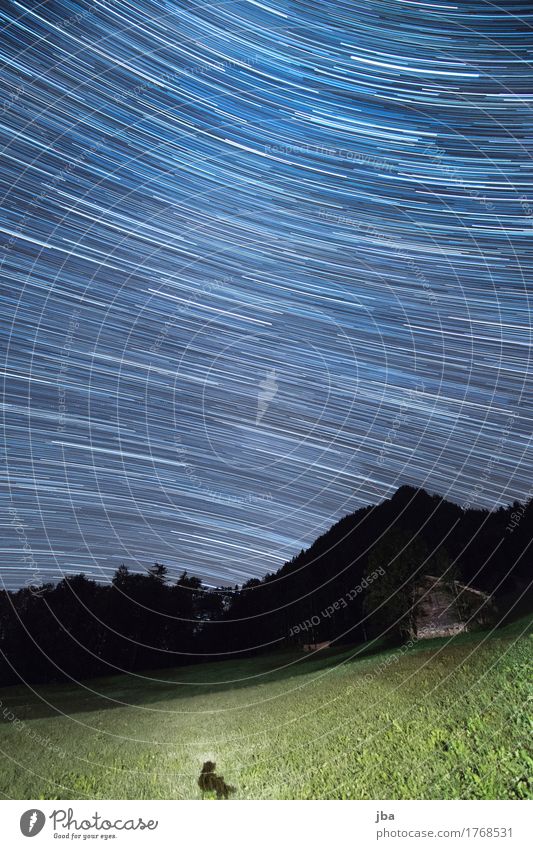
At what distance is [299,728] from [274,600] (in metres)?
1.51

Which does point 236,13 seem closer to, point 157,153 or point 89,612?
point 157,153

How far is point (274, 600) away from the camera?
25.6ft

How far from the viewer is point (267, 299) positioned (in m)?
8.16

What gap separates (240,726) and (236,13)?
27.9 ft
